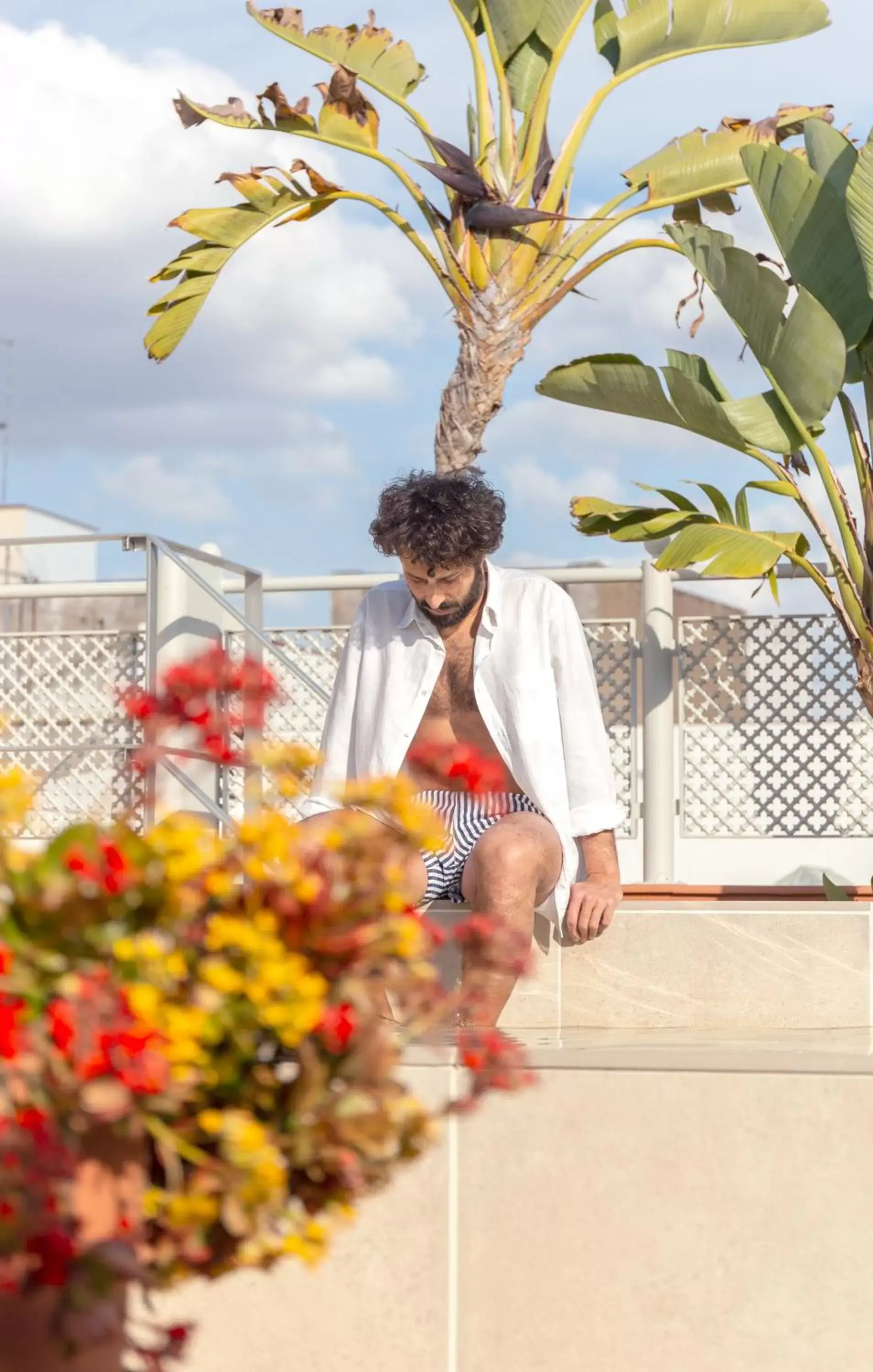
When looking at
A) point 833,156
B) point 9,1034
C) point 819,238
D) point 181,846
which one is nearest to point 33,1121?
point 9,1034

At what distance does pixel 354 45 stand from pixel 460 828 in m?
4.42

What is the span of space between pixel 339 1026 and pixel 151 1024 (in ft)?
0.44

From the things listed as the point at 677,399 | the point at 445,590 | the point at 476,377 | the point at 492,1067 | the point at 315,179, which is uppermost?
the point at 315,179

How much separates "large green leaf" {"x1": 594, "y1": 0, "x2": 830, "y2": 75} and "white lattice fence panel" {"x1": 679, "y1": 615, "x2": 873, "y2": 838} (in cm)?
234

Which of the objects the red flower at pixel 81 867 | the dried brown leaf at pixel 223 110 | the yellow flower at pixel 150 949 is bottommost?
the yellow flower at pixel 150 949

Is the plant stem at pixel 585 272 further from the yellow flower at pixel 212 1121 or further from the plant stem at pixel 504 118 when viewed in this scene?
the yellow flower at pixel 212 1121

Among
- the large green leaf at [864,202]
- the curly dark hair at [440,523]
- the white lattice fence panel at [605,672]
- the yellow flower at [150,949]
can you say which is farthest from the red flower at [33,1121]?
the white lattice fence panel at [605,672]

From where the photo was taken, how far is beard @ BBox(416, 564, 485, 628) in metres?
3.65

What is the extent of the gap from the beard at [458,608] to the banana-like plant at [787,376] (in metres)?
2.00

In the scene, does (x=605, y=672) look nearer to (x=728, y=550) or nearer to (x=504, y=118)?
(x=728, y=550)

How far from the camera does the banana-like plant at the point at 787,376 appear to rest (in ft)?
18.1

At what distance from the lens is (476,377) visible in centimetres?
727

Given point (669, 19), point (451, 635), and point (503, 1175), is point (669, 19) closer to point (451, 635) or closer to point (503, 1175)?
point (451, 635)

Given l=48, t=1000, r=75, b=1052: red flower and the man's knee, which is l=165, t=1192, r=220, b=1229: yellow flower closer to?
l=48, t=1000, r=75, b=1052: red flower
